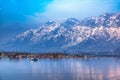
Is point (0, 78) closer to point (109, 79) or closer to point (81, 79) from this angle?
point (81, 79)

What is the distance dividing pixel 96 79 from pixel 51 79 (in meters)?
14.0

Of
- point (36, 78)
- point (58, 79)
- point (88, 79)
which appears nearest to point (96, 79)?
point (88, 79)

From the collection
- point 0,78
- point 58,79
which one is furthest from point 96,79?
point 0,78

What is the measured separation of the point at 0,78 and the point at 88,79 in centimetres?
2735

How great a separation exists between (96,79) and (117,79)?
21.6 feet

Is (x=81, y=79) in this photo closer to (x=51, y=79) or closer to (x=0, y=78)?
(x=51, y=79)

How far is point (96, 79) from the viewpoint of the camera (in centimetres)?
12050

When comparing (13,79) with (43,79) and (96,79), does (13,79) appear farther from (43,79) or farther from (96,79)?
(96,79)

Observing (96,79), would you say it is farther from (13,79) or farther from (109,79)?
(13,79)

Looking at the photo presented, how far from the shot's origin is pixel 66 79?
12106 cm

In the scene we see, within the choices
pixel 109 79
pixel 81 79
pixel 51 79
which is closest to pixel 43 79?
pixel 51 79

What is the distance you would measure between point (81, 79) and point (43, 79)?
11945 millimetres

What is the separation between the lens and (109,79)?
12244 cm

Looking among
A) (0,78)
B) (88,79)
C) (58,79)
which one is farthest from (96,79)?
(0,78)
